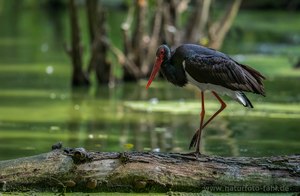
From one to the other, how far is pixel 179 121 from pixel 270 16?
23.5m

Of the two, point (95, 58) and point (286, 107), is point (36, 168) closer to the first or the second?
point (286, 107)

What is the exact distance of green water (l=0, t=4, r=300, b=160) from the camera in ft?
29.8

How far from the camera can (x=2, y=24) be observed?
1195 inches

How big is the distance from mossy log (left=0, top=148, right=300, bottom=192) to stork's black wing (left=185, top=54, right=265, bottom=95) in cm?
71

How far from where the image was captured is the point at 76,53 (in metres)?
13.9

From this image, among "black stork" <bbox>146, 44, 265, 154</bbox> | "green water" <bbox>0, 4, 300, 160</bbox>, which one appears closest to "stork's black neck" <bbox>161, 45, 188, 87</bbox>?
"black stork" <bbox>146, 44, 265, 154</bbox>

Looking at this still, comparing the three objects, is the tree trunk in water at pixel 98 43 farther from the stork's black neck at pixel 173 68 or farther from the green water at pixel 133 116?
the stork's black neck at pixel 173 68

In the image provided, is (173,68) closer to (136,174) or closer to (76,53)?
(136,174)

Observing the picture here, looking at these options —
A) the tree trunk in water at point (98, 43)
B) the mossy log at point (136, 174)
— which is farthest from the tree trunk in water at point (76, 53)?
the mossy log at point (136, 174)

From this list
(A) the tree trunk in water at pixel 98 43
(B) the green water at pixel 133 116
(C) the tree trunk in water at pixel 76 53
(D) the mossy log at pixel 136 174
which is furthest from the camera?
(A) the tree trunk in water at pixel 98 43

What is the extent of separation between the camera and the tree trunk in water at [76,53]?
14.0 m

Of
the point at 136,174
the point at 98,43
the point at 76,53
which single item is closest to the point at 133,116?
the point at 76,53

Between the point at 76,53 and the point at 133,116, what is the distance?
303 centimetres

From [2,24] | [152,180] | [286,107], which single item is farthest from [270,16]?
[152,180]
